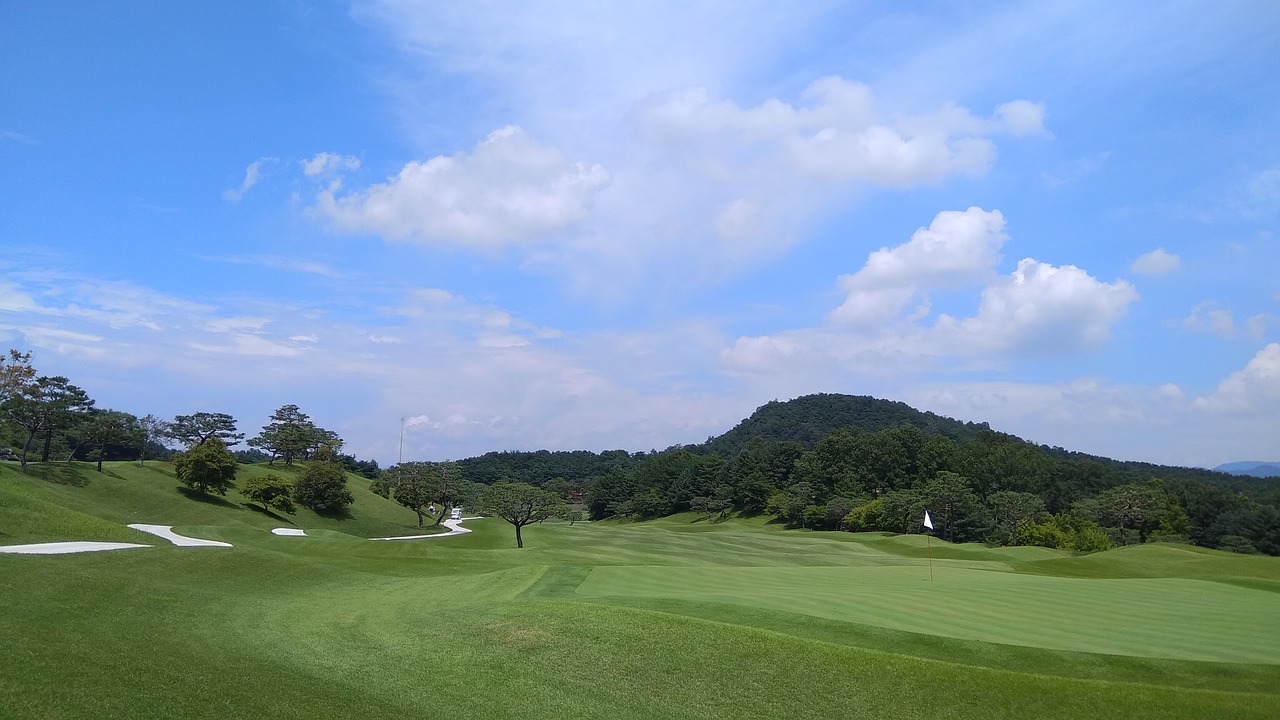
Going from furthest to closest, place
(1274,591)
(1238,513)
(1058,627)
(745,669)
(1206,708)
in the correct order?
(1238,513), (1274,591), (1058,627), (745,669), (1206,708)

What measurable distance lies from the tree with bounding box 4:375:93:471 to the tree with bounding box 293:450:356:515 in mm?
21797

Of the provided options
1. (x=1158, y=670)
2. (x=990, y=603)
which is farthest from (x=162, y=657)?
(x=990, y=603)

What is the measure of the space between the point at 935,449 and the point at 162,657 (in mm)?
117414

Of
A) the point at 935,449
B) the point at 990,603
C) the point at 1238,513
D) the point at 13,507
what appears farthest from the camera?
the point at 935,449

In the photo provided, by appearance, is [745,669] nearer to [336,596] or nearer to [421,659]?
[421,659]

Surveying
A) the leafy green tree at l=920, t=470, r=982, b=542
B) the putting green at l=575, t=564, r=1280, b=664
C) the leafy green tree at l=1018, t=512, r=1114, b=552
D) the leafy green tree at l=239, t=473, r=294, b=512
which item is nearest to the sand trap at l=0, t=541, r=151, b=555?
the putting green at l=575, t=564, r=1280, b=664

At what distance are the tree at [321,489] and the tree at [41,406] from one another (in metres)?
21.8

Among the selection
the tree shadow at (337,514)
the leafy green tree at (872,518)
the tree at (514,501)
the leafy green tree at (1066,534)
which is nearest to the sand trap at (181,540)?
the tree at (514,501)

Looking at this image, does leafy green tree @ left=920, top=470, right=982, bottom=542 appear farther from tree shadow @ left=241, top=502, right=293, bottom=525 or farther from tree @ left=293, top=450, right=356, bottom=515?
tree shadow @ left=241, top=502, right=293, bottom=525

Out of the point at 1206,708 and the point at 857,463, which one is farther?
the point at 857,463

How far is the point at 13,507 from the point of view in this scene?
1281 inches

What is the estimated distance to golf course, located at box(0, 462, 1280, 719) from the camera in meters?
11.1

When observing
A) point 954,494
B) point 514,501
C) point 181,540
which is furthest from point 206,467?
point 954,494

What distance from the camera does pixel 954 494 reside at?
84312mm
